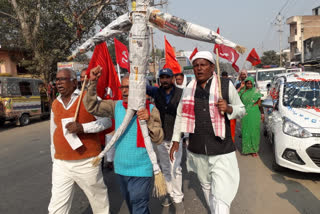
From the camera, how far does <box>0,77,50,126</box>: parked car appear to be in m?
11.4

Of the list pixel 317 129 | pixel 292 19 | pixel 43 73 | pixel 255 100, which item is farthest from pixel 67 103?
pixel 292 19

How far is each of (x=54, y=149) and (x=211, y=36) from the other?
208cm

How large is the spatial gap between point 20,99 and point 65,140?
10922 mm

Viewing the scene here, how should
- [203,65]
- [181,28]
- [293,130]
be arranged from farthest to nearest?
[293,130], [203,65], [181,28]

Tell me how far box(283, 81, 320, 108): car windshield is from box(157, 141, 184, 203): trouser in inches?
106

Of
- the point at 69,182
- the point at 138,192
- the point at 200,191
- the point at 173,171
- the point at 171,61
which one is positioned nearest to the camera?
the point at 138,192

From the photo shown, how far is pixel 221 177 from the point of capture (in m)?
2.51

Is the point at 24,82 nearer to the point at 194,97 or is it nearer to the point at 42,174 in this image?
the point at 42,174

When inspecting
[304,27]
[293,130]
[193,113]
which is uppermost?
[304,27]

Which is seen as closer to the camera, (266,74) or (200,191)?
(200,191)

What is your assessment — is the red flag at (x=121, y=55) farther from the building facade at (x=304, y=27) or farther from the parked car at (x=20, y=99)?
the building facade at (x=304, y=27)

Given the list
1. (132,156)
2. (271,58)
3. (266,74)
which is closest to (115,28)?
(132,156)

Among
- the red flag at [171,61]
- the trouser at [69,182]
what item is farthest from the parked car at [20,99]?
the trouser at [69,182]

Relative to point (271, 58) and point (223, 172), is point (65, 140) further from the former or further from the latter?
point (271, 58)
